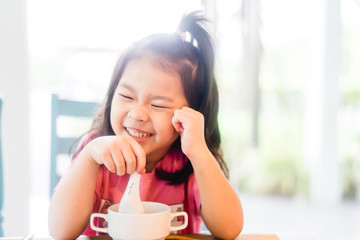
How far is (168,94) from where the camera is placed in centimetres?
80

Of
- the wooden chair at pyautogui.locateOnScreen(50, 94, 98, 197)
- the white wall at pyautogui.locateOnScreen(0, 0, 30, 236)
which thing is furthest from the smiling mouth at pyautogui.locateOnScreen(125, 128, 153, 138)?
the white wall at pyautogui.locateOnScreen(0, 0, 30, 236)

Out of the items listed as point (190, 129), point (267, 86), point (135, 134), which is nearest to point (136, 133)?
point (135, 134)

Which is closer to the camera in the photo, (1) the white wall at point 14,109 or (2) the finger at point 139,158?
(2) the finger at point 139,158

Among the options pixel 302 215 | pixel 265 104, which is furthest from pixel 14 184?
pixel 265 104

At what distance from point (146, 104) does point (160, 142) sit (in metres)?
0.10

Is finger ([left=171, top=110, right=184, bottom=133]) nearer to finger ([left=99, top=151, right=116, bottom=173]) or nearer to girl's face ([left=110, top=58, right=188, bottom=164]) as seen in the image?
girl's face ([left=110, top=58, right=188, bottom=164])

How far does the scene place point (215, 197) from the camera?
76cm

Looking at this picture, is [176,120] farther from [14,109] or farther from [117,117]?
[14,109]

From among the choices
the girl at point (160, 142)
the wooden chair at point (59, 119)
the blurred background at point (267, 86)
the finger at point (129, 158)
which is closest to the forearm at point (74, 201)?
the girl at point (160, 142)

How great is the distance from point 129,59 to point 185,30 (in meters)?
0.15

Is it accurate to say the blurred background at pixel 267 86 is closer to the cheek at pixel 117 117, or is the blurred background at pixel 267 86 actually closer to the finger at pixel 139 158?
the cheek at pixel 117 117

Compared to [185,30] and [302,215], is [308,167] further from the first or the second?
[185,30]

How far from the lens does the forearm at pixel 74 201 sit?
2.35ft

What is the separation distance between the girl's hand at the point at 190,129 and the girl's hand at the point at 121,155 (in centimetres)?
11
